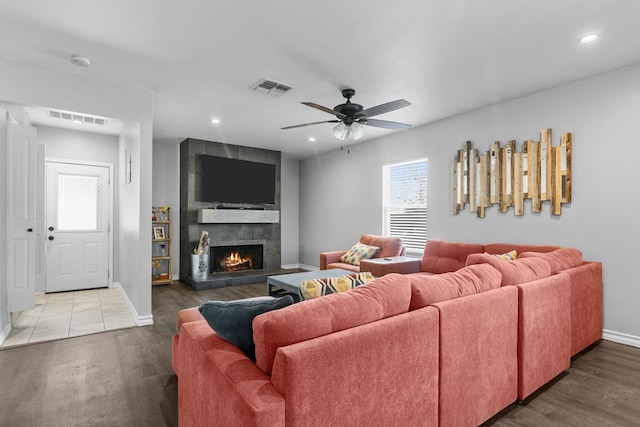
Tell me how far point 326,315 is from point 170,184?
19.6 ft

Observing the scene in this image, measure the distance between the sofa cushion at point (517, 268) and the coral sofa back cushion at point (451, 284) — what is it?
0.27 ft

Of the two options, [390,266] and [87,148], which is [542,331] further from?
[87,148]

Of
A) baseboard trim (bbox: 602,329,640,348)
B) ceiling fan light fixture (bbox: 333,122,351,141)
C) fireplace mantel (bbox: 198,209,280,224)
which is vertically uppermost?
ceiling fan light fixture (bbox: 333,122,351,141)

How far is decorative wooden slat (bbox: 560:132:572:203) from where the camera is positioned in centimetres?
358

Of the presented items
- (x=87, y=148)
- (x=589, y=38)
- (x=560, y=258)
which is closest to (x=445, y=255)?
(x=560, y=258)

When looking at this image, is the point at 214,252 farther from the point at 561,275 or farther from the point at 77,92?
the point at 561,275

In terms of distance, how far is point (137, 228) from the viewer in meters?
3.81

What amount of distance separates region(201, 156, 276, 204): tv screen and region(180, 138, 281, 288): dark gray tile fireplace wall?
0.11m

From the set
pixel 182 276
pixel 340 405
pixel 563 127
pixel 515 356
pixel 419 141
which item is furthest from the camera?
pixel 182 276

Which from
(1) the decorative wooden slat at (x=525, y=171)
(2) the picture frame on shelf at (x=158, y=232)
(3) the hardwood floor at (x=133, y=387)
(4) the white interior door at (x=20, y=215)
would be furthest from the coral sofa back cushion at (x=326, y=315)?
(2) the picture frame on shelf at (x=158, y=232)

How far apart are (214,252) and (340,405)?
5.78 meters

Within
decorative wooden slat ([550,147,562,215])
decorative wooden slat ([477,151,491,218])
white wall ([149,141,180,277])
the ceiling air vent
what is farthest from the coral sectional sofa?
white wall ([149,141,180,277])

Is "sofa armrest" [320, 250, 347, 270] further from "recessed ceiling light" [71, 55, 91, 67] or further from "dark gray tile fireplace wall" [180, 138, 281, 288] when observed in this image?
"recessed ceiling light" [71, 55, 91, 67]

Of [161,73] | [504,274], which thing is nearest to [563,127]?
[504,274]
